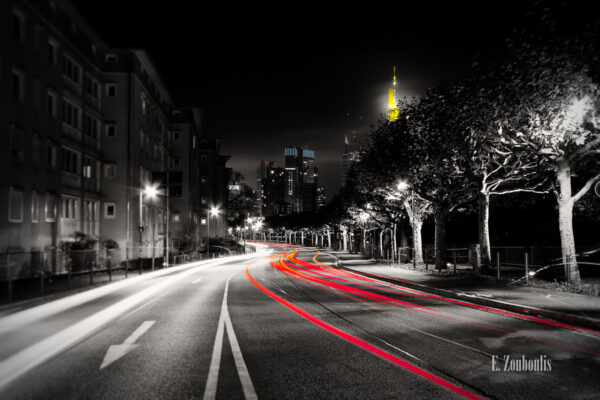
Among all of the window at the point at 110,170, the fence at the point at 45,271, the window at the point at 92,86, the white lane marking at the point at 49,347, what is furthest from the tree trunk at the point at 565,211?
the window at the point at 110,170

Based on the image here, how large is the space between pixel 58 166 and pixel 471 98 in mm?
23793

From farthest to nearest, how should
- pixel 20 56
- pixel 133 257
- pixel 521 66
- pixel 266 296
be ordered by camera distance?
pixel 133 257
pixel 20 56
pixel 266 296
pixel 521 66

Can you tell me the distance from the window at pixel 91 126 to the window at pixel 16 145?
9030mm

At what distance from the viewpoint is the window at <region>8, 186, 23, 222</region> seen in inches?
854

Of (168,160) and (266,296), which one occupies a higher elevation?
(168,160)

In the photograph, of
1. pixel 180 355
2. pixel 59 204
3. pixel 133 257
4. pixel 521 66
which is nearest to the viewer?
pixel 180 355

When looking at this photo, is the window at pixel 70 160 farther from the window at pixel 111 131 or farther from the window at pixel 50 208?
the window at pixel 111 131

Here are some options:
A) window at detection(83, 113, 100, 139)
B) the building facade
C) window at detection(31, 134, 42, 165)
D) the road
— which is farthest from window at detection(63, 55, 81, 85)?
the road

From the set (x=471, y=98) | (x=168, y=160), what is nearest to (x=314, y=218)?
(x=168, y=160)

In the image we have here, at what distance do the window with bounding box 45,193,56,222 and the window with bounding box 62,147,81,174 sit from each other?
106 inches

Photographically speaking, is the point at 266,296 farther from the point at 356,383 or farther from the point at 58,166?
the point at 58,166

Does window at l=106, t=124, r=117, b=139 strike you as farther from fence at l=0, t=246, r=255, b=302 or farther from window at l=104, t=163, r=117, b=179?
fence at l=0, t=246, r=255, b=302

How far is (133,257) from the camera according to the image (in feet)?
117

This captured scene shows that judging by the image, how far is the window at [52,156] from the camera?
85.1ft
